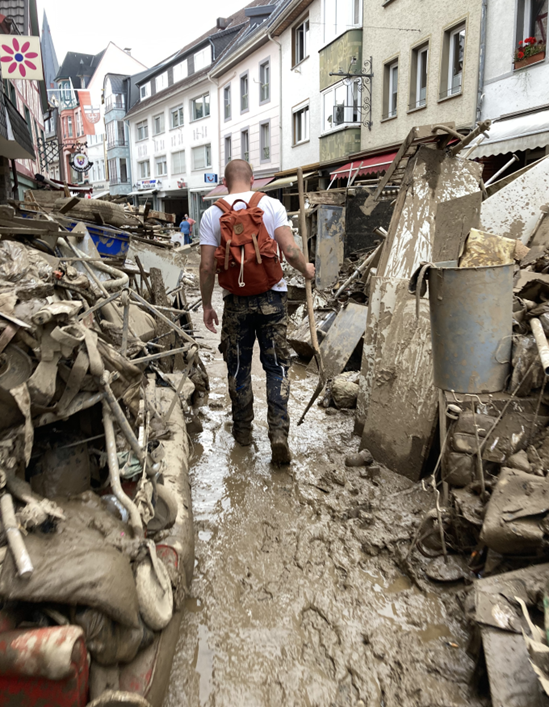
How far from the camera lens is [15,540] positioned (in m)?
1.35

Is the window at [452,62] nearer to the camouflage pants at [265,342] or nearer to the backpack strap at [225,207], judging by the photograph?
the backpack strap at [225,207]

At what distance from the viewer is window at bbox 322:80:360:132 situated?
15.8 meters

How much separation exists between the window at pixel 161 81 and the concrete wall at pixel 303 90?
1823cm

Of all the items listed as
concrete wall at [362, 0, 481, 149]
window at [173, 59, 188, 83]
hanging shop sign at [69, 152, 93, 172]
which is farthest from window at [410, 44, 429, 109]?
window at [173, 59, 188, 83]

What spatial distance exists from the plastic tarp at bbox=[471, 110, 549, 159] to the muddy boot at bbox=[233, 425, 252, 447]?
780 centimetres

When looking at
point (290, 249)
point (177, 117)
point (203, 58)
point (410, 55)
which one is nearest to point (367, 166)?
point (410, 55)

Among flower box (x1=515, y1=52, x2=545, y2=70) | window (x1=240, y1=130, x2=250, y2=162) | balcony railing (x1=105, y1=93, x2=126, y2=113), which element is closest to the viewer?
flower box (x1=515, y1=52, x2=545, y2=70)

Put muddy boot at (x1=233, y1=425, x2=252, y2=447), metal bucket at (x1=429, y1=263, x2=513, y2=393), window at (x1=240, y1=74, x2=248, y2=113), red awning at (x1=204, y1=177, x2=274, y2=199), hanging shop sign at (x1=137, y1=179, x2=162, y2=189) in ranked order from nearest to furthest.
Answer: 1. metal bucket at (x1=429, y1=263, x2=513, y2=393)
2. muddy boot at (x1=233, y1=425, x2=252, y2=447)
3. red awning at (x1=204, y1=177, x2=274, y2=199)
4. window at (x1=240, y1=74, x2=248, y2=113)
5. hanging shop sign at (x1=137, y1=179, x2=162, y2=189)

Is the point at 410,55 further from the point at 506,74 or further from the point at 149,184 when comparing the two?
the point at 149,184

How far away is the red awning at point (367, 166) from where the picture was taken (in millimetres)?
13716

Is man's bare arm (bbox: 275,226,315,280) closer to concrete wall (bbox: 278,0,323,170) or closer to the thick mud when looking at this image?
the thick mud

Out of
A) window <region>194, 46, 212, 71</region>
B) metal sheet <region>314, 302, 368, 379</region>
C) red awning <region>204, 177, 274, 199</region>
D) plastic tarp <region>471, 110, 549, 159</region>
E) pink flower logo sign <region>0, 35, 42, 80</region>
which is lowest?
metal sheet <region>314, 302, 368, 379</region>

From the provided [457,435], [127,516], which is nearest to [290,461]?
[457,435]

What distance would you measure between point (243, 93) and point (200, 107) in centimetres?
645
